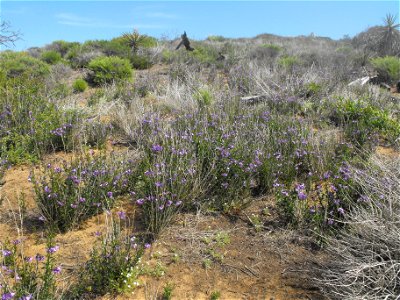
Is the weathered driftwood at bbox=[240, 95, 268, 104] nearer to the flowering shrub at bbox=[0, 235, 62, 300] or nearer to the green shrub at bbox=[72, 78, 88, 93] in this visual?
the green shrub at bbox=[72, 78, 88, 93]

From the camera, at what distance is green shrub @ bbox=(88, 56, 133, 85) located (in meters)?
10.5

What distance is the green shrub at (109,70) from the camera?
10469mm

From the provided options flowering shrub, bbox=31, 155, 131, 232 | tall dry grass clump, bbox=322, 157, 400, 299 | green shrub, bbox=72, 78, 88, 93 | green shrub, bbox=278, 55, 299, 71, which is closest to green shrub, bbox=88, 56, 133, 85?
green shrub, bbox=72, 78, 88, 93

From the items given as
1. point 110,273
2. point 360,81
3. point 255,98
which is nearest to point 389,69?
point 360,81

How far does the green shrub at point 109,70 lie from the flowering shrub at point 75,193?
680 cm

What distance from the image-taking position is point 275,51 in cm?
1803

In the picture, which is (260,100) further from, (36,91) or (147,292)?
(147,292)

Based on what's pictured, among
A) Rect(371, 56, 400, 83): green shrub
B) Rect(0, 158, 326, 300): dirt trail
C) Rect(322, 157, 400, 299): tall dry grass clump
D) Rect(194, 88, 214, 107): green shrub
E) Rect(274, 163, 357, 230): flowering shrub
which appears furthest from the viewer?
Rect(371, 56, 400, 83): green shrub

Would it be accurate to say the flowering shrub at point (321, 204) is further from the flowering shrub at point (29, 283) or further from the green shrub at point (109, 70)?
the green shrub at point (109, 70)

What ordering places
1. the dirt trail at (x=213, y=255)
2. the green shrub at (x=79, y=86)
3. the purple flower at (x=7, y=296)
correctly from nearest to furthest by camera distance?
1. the purple flower at (x=7, y=296)
2. the dirt trail at (x=213, y=255)
3. the green shrub at (x=79, y=86)

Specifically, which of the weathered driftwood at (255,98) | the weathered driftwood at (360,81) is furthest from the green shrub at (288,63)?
the weathered driftwood at (255,98)

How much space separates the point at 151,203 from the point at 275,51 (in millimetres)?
15977

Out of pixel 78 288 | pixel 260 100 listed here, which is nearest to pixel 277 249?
pixel 78 288

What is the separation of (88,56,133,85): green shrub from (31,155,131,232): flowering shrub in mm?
6798
